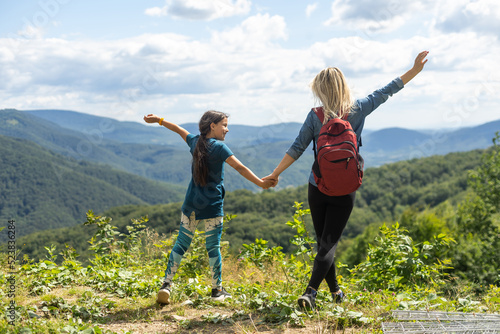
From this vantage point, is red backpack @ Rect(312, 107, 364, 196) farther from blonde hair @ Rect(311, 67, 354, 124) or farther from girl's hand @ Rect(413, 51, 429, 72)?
girl's hand @ Rect(413, 51, 429, 72)

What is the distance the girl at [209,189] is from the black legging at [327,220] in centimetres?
65

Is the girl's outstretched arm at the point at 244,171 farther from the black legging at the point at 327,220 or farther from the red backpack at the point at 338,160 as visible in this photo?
the red backpack at the point at 338,160

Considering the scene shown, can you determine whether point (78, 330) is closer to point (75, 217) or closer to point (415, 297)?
point (415, 297)

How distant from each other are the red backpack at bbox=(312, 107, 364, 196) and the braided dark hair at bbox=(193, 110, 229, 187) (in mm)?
1090

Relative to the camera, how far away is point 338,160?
3080 mm

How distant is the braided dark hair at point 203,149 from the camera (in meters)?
3.71

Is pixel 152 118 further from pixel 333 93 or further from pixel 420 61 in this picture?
pixel 420 61

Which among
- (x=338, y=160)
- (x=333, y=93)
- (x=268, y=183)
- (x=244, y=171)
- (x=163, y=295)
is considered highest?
(x=333, y=93)

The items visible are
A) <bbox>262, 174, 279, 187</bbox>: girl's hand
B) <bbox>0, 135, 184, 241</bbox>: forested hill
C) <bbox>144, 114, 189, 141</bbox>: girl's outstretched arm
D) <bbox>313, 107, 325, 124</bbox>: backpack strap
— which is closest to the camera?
<bbox>313, 107, 325, 124</bbox>: backpack strap

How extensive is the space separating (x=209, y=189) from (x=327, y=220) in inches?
45.3

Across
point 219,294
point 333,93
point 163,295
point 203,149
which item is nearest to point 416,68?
point 333,93

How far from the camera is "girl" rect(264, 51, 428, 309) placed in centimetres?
328

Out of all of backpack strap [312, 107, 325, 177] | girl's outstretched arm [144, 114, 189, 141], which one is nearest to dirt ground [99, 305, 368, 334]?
backpack strap [312, 107, 325, 177]

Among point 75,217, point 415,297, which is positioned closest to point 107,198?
point 75,217
